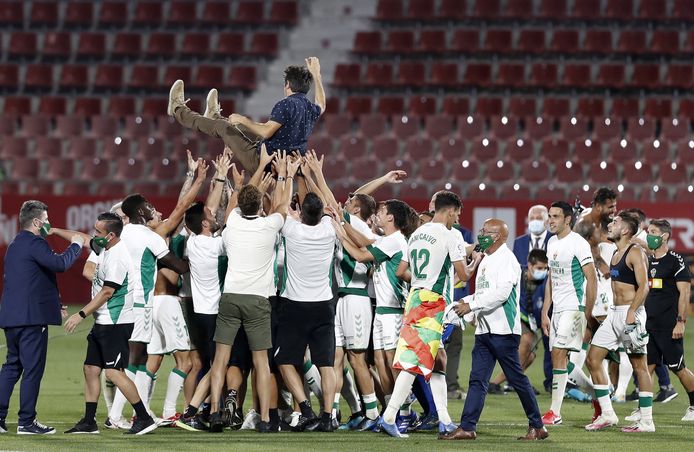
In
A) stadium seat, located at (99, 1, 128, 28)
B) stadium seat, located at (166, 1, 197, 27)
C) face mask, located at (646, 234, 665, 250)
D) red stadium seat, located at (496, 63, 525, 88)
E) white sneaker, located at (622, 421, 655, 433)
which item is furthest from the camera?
stadium seat, located at (99, 1, 128, 28)

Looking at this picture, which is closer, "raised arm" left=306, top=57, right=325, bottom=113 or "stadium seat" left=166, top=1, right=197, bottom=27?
"raised arm" left=306, top=57, right=325, bottom=113

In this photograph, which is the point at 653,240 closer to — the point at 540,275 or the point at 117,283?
the point at 540,275

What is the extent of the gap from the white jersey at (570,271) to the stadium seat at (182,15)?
18.6 metres

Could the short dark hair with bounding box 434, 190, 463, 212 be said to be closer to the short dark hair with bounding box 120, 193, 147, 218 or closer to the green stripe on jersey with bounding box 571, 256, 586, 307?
the green stripe on jersey with bounding box 571, 256, 586, 307

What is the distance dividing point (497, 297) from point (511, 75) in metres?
16.2

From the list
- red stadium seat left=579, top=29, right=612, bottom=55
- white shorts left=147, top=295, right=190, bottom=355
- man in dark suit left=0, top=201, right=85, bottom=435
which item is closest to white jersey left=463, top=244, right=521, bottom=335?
white shorts left=147, top=295, right=190, bottom=355

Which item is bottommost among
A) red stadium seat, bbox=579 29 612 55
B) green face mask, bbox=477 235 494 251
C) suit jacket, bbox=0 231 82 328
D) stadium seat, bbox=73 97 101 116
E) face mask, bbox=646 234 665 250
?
suit jacket, bbox=0 231 82 328

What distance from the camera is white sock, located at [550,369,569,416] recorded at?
10570 mm

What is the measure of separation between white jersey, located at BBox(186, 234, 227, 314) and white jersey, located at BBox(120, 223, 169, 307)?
0.27m

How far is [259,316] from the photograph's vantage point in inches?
391

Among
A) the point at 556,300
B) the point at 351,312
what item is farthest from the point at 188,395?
the point at 556,300

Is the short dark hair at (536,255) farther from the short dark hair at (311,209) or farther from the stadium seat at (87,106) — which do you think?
the stadium seat at (87,106)

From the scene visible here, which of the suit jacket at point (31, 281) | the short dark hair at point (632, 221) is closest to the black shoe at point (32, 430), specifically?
the suit jacket at point (31, 281)

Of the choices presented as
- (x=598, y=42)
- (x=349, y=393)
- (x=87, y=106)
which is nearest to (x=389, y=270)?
(x=349, y=393)
